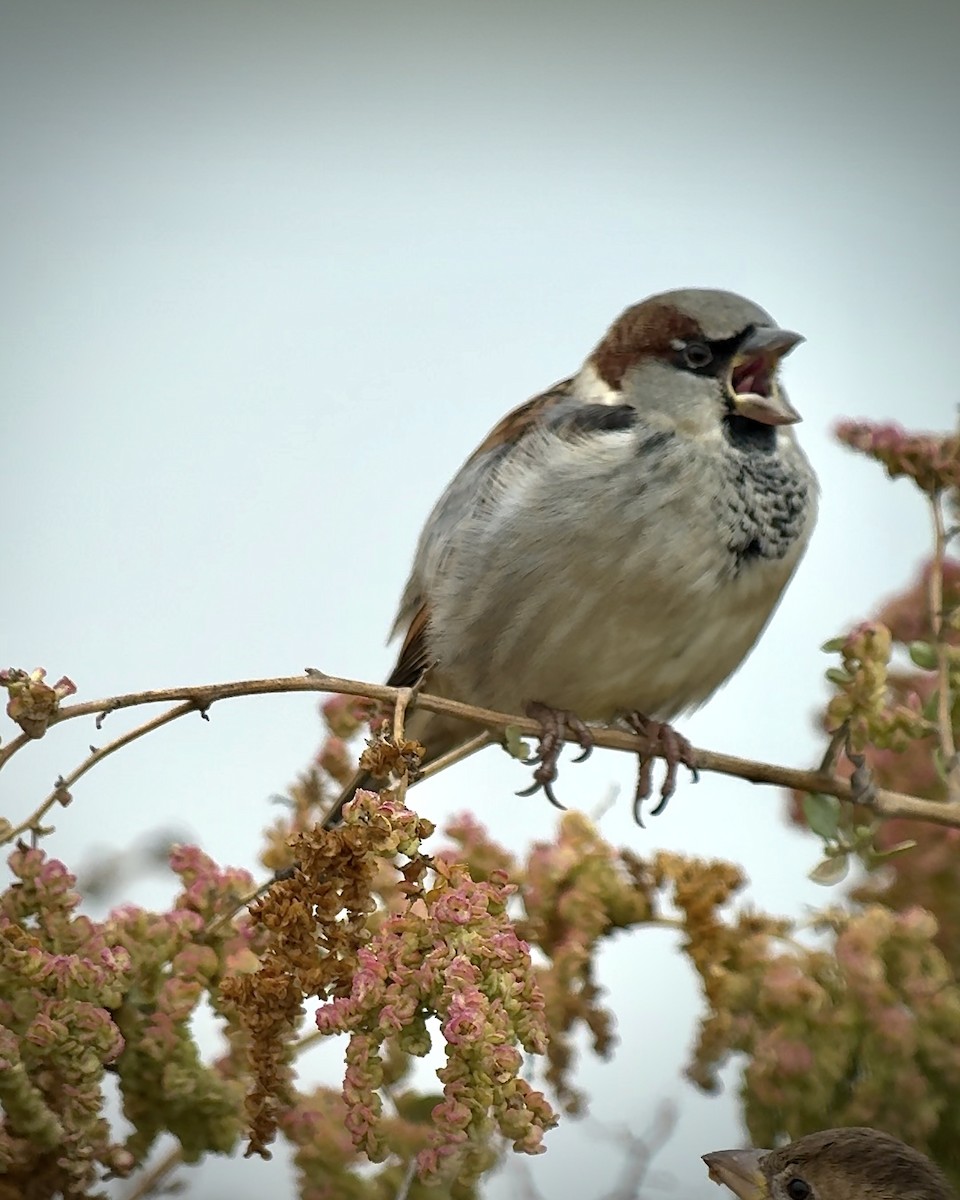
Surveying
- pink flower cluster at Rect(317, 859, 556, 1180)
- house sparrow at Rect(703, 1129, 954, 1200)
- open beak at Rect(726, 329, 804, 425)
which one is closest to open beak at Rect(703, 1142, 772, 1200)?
house sparrow at Rect(703, 1129, 954, 1200)

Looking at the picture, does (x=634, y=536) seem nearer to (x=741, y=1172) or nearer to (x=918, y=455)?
(x=918, y=455)

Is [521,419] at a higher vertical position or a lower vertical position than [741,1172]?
higher

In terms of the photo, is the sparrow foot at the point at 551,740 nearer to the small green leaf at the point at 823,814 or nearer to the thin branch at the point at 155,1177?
the small green leaf at the point at 823,814

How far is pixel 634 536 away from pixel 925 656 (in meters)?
0.58

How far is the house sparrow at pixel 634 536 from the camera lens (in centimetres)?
193

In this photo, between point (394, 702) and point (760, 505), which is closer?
point (394, 702)

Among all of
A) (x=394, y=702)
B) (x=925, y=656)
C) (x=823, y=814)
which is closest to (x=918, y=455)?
(x=925, y=656)

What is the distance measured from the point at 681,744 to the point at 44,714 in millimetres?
1043

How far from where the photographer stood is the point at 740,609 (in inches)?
79.4

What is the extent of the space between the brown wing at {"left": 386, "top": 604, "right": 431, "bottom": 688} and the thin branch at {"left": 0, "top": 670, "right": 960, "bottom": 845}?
2.47 ft

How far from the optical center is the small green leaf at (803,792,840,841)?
1310 mm

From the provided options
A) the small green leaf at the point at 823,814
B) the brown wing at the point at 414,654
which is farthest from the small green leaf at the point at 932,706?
the brown wing at the point at 414,654

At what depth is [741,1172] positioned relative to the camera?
1435 mm

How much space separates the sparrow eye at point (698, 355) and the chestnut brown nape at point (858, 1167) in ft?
3.29
